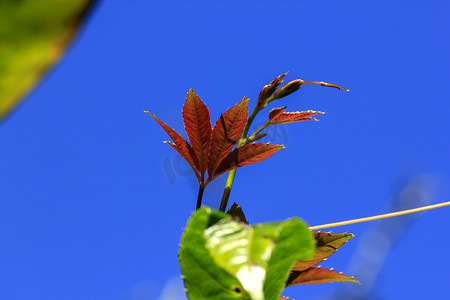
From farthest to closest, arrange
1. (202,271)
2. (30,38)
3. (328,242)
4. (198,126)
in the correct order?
1. (198,126)
2. (328,242)
3. (202,271)
4. (30,38)

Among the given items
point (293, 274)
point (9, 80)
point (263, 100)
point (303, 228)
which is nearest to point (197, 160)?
point (263, 100)

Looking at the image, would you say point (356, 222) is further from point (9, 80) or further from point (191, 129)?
point (9, 80)

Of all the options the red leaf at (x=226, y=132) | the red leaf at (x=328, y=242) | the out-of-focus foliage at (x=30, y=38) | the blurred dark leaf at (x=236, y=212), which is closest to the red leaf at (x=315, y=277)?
the red leaf at (x=328, y=242)

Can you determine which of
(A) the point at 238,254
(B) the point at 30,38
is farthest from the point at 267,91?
(B) the point at 30,38

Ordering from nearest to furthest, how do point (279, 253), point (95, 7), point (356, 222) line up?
point (95, 7) < point (279, 253) < point (356, 222)

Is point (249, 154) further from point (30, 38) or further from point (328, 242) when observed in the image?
point (30, 38)
